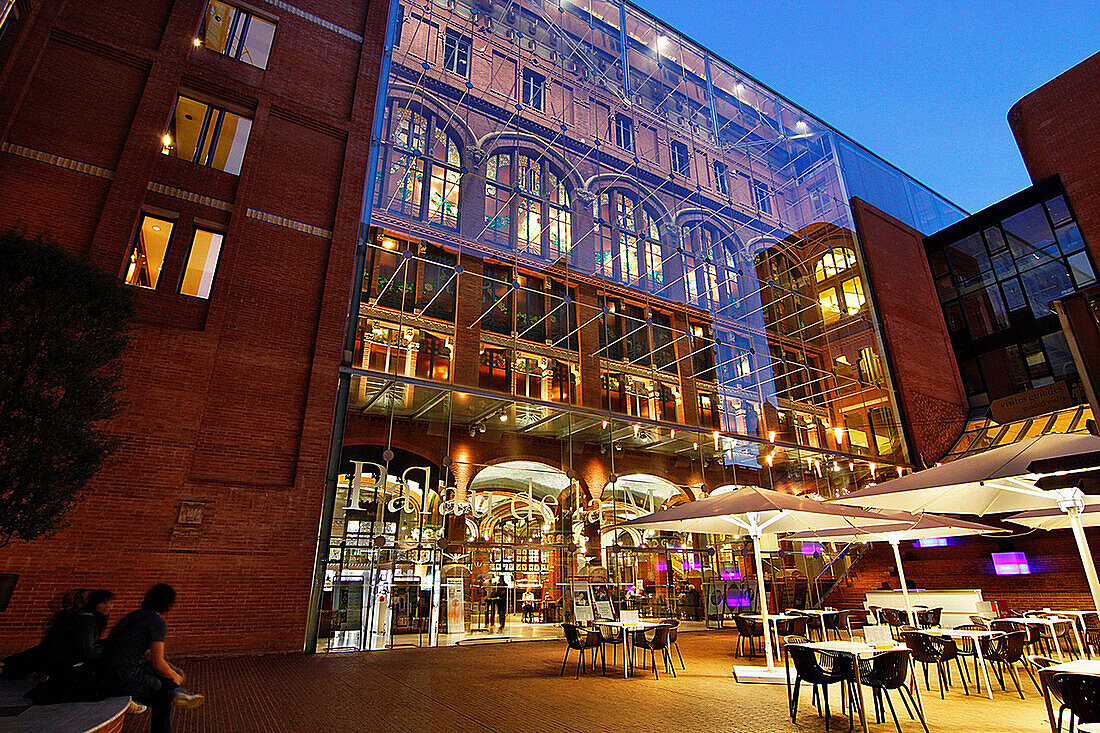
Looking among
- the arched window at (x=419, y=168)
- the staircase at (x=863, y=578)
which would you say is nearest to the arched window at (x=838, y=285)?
the staircase at (x=863, y=578)

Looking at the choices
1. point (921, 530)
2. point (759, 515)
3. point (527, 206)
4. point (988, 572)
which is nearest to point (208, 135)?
point (527, 206)

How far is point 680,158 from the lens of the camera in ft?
68.9

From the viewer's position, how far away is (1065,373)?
19.4 metres

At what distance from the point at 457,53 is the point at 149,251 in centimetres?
1056

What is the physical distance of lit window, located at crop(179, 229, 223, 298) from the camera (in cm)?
1115

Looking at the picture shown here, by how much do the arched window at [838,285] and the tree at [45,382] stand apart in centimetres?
2206

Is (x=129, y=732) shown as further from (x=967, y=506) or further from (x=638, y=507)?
(x=638, y=507)

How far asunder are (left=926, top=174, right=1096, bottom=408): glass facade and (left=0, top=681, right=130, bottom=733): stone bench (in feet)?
79.0

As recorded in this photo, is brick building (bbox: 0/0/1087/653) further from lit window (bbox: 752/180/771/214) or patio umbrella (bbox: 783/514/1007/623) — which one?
patio umbrella (bbox: 783/514/1007/623)

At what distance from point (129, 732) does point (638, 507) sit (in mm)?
12041

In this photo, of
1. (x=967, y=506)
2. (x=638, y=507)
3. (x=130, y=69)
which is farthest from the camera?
(x=638, y=507)

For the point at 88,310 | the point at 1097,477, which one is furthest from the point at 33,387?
the point at 1097,477

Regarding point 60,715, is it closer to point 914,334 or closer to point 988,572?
point 988,572

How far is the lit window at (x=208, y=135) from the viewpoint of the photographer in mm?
12250
